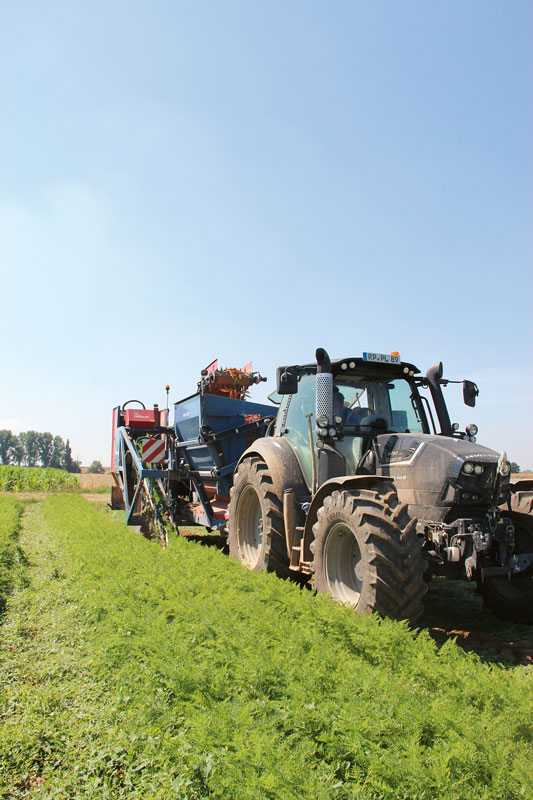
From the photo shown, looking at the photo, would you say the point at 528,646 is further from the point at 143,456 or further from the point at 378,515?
the point at 143,456

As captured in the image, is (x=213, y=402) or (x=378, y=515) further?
(x=213, y=402)

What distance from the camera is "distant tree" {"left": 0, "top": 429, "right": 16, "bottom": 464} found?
11295 centimetres

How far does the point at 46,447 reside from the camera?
115m

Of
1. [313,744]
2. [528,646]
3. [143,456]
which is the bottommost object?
[528,646]

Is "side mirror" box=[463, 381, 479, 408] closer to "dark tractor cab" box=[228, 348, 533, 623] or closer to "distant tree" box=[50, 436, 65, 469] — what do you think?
"dark tractor cab" box=[228, 348, 533, 623]

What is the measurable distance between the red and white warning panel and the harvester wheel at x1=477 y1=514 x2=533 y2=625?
20.0ft

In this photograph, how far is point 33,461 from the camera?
4405 inches

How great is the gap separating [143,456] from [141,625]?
589cm

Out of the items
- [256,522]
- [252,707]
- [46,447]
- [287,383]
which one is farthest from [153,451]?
[46,447]

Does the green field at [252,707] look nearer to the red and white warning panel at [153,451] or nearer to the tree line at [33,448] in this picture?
the red and white warning panel at [153,451]

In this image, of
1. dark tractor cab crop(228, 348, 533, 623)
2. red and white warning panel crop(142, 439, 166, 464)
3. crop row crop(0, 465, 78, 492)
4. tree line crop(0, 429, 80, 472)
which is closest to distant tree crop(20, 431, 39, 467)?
tree line crop(0, 429, 80, 472)

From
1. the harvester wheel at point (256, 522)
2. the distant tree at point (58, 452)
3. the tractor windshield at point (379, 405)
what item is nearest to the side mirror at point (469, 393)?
the tractor windshield at point (379, 405)

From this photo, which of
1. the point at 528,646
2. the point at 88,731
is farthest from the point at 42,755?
the point at 528,646

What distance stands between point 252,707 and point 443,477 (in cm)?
247
